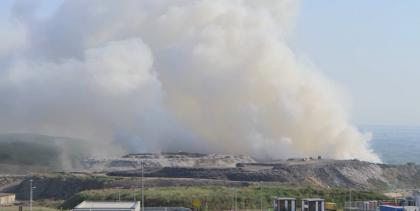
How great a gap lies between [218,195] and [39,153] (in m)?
40.3

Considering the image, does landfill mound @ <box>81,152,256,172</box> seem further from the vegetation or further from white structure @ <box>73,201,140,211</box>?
white structure @ <box>73,201,140,211</box>

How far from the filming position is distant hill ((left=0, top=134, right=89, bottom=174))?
7862 cm

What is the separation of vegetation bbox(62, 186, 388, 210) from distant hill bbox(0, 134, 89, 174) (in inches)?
1001

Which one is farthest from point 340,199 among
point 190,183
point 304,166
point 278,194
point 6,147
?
point 6,147

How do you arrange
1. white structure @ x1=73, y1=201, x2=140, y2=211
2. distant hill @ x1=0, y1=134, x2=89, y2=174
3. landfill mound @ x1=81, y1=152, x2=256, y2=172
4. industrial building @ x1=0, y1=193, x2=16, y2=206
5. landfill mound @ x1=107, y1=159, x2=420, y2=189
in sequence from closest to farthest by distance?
1. white structure @ x1=73, y1=201, x2=140, y2=211
2. industrial building @ x1=0, y1=193, x2=16, y2=206
3. landfill mound @ x1=107, y1=159, x2=420, y2=189
4. landfill mound @ x1=81, y1=152, x2=256, y2=172
5. distant hill @ x1=0, y1=134, x2=89, y2=174

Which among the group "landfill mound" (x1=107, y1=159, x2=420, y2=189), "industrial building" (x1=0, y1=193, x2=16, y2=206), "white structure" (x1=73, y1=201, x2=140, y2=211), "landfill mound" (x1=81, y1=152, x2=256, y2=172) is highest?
"landfill mound" (x1=81, y1=152, x2=256, y2=172)

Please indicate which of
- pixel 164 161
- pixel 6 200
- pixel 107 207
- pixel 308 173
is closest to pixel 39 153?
pixel 164 161

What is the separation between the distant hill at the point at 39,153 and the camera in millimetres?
78625

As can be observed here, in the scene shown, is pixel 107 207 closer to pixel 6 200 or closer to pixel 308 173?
pixel 6 200

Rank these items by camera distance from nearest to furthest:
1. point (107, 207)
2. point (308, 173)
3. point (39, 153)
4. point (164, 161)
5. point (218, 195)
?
point (107, 207) < point (218, 195) < point (308, 173) < point (164, 161) < point (39, 153)

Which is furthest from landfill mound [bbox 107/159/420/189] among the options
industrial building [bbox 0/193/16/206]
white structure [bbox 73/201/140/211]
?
white structure [bbox 73/201/140/211]

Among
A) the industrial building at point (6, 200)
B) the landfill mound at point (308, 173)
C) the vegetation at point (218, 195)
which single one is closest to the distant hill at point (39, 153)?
the landfill mound at point (308, 173)

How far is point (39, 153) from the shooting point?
Answer: 86625mm

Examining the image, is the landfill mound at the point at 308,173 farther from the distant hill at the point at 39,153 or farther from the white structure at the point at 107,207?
the white structure at the point at 107,207
